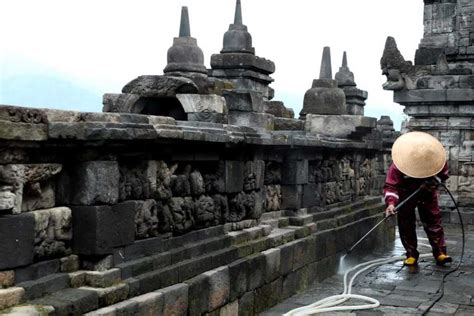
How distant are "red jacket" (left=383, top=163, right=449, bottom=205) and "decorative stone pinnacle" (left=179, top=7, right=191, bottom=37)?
3.96 metres

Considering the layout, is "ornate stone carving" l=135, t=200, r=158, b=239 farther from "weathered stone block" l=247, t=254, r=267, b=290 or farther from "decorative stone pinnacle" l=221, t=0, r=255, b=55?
"decorative stone pinnacle" l=221, t=0, r=255, b=55

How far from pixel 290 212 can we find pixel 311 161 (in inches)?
32.3

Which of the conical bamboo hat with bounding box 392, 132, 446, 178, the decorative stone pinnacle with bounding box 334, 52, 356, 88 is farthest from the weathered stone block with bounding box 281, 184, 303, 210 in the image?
the decorative stone pinnacle with bounding box 334, 52, 356, 88

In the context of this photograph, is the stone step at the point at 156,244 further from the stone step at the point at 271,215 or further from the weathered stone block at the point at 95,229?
the stone step at the point at 271,215

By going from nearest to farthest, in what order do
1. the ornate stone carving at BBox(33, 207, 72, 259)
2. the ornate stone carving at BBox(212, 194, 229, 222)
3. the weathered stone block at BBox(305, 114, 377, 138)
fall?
the ornate stone carving at BBox(33, 207, 72, 259), the ornate stone carving at BBox(212, 194, 229, 222), the weathered stone block at BBox(305, 114, 377, 138)

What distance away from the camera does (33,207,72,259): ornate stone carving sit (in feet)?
13.6

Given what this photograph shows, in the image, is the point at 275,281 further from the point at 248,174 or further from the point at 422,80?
the point at 422,80

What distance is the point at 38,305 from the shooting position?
3930 millimetres

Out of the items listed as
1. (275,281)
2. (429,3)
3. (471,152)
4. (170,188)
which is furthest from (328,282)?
(429,3)

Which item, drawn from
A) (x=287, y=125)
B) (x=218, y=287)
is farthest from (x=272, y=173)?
(x=287, y=125)

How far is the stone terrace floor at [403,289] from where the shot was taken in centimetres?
696

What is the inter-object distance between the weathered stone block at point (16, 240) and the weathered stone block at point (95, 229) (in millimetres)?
469

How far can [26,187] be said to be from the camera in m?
4.04

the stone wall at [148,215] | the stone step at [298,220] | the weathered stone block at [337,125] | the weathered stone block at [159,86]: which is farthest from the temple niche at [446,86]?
the weathered stone block at [159,86]
